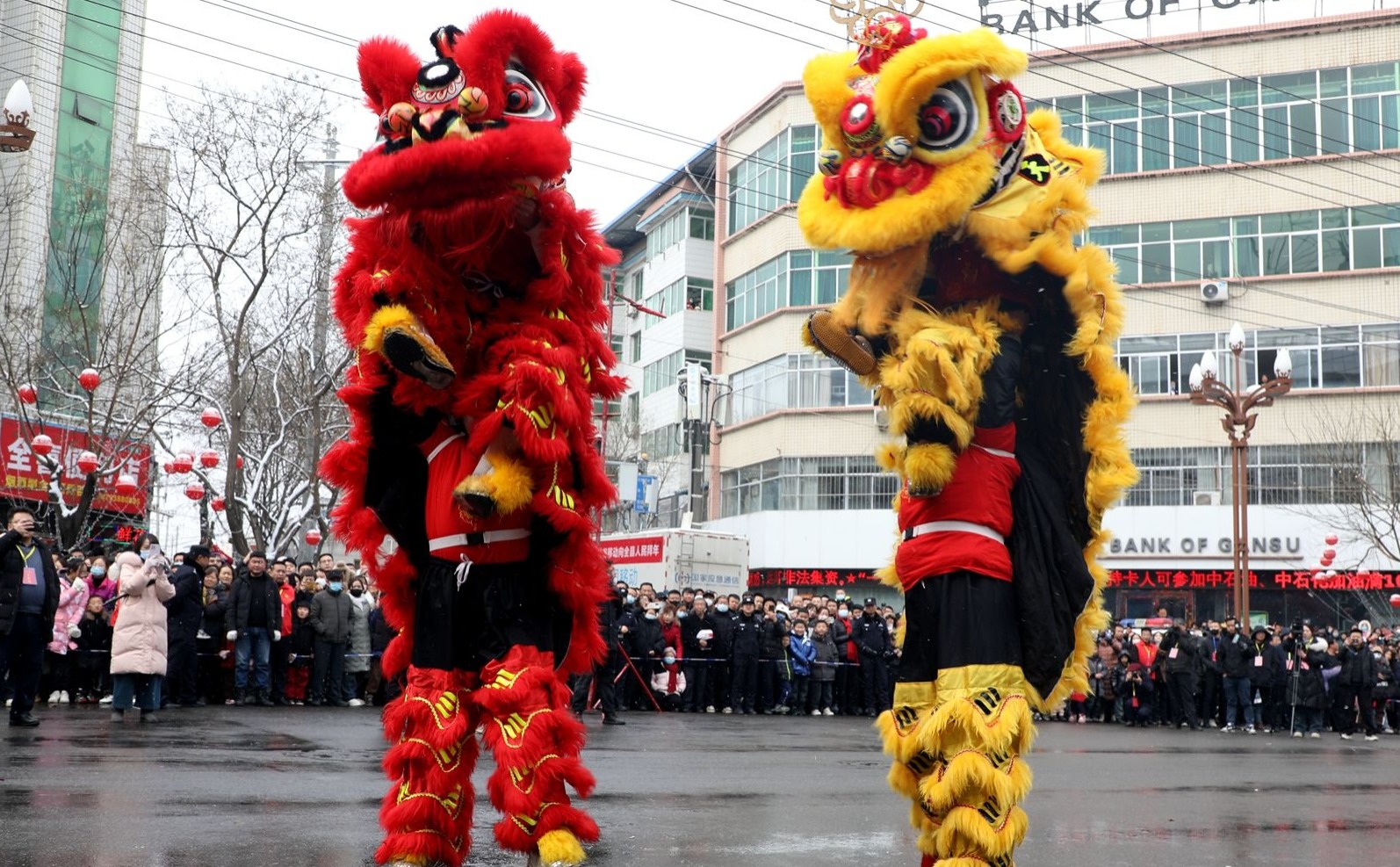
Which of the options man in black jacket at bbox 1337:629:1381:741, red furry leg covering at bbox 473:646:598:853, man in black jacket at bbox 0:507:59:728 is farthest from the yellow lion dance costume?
man in black jacket at bbox 1337:629:1381:741

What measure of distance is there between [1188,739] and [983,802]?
1369cm

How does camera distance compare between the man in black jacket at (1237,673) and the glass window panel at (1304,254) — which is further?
the glass window panel at (1304,254)

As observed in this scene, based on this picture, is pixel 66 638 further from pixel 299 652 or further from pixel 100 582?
pixel 299 652

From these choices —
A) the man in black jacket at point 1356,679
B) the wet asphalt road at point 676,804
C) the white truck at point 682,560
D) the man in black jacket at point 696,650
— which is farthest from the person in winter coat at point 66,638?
the man in black jacket at point 1356,679

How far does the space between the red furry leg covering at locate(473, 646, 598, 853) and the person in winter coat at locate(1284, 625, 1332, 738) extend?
58.1 ft

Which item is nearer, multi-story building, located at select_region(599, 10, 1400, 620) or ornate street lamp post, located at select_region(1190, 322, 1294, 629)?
ornate street lamp post, located at select_region(1190, 322, 1294, 629)

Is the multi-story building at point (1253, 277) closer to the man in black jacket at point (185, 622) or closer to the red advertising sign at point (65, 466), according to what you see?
the red advertising sign at point (65, 466)

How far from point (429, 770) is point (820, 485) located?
3745cm

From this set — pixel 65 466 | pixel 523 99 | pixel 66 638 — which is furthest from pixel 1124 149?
pixel 523 99

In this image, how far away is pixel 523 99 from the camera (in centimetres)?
505

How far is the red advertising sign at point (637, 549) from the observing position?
25.4 meters

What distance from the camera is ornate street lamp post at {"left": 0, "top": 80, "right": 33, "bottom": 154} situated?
13.9 meters

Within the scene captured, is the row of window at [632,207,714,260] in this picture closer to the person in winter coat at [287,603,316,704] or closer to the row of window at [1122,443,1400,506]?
the row of window at [1122,443,1400,506]

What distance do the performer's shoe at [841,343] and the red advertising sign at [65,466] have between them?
801 inches
